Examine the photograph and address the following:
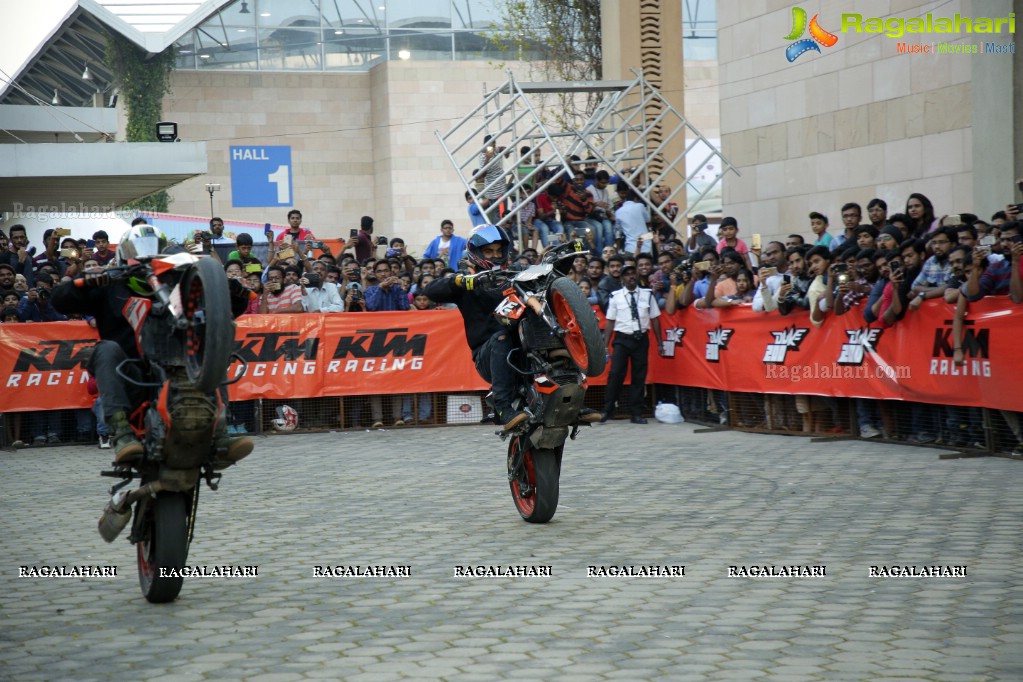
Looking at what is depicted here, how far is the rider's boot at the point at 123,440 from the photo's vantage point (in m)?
6.42

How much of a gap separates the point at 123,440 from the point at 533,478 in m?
3.09

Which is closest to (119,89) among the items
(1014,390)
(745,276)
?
(745,276)

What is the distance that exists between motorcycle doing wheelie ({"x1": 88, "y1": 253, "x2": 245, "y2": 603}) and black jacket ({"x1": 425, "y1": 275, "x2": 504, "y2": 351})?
9.36 feet

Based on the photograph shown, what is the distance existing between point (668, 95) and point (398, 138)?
18716mm

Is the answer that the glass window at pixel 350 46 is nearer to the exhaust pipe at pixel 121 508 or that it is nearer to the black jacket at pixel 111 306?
the black jacket at pixel 111 306

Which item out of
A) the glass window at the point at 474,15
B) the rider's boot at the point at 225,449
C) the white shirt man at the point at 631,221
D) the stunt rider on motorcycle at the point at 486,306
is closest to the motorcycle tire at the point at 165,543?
the rider's boot at the point at 225,449

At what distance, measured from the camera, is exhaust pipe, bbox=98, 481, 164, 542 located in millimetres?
6395

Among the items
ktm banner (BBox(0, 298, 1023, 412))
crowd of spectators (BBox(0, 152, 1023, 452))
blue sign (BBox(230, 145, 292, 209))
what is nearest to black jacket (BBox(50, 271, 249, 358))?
crowd of spectators (BBox(0, 152, 1023, 452))

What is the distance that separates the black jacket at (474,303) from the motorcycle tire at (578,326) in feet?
2.21

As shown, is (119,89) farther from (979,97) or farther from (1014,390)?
(1014,390)

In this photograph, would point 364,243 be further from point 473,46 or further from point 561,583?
point 473,46

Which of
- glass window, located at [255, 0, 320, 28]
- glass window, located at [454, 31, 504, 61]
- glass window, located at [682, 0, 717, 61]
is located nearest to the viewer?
glass window, located at [255, 0, 320, 28]

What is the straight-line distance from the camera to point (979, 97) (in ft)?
53.8

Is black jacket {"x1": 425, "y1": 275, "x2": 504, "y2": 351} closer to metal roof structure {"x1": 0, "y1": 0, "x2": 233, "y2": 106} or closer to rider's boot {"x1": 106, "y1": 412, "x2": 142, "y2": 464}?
rider's boot {"x1": 106, "y1": 412, "x2": 142, "y2": 464}
